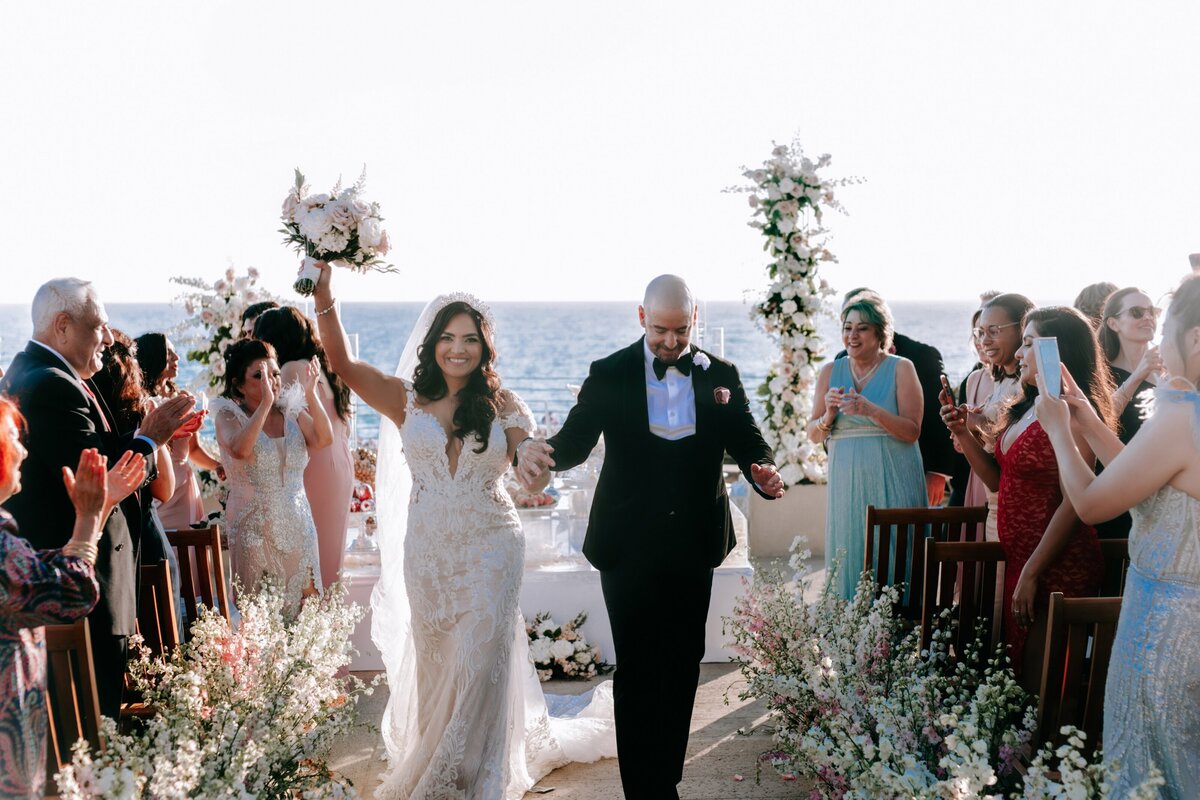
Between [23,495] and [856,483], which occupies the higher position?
[23,495]

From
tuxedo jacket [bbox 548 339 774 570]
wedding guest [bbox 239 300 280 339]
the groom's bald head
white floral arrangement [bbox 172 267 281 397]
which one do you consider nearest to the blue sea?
white floral arrangement [bbox 172 267 281 397]

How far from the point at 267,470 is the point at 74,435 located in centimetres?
155

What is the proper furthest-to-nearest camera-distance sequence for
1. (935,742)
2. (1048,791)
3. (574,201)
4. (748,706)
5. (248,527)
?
(574,201) → (748,706) → (248,527) → (935,742) → (1048,791)

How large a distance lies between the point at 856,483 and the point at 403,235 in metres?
2.73

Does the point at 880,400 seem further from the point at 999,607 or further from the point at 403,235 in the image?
the point at 403,235

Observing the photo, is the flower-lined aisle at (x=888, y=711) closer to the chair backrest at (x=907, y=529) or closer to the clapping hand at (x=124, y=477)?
the chair backrest at (x=907, y=529)

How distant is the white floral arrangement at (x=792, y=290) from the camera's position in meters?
8.34

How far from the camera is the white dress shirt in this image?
405cm

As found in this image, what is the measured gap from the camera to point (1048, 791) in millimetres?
2561

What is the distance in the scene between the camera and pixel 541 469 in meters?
3.74

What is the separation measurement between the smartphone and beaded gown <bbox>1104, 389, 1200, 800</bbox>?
0.40m

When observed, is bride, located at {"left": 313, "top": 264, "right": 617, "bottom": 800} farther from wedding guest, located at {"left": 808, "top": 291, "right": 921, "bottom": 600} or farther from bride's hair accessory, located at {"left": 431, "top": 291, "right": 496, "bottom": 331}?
wedding guest, located at {"left": 808, "top": 291, "right": 921, "bottom": 600}

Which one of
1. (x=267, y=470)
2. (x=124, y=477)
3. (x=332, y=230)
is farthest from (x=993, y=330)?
(x=124, y=477)

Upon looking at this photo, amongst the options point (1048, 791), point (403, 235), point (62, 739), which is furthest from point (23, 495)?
point (1048, 791)
